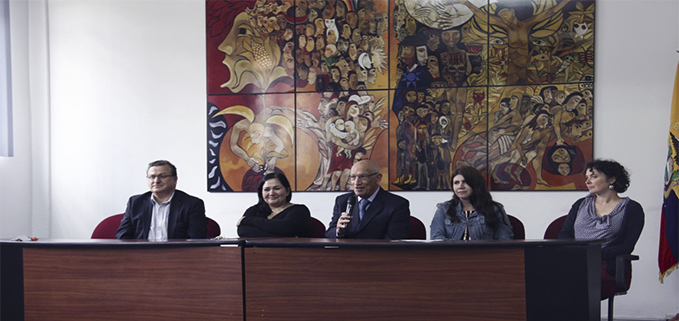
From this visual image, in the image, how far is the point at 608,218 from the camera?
11.8 ft

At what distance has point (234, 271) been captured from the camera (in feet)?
8.15

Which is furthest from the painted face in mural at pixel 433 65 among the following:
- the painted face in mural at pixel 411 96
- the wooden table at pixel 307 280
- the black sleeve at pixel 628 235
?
the wooden table at pixel 307 280

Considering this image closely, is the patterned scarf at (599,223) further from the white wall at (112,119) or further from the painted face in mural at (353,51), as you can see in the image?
the painted face in mural at (353,51)

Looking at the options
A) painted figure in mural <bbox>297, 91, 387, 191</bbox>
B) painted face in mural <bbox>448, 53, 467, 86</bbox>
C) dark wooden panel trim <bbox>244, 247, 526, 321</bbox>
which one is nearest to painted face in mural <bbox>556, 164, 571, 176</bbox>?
painted face in mural <bbox>448, 53, 467, 86</bbox>

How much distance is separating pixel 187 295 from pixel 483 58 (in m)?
3.22

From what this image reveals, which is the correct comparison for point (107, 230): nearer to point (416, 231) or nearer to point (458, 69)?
point (416, 231)

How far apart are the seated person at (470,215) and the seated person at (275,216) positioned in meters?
0.83

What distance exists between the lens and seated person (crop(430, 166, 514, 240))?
11.4ft

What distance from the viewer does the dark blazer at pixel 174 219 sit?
369 centimetres

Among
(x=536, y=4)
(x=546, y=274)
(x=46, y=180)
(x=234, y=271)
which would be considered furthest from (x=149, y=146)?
(x=546, y=274)

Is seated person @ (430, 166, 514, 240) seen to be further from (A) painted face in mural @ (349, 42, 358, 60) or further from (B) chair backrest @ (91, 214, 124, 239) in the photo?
(B) chair backrest @ (91, 214, 124, 239)

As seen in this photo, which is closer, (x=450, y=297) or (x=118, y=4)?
(x=450, y=297)

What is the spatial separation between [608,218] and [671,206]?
3.27 feet

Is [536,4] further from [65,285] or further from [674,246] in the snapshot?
[65,285]
